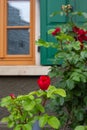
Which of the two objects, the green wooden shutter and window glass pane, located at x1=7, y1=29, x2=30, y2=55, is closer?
the green wooden shutter

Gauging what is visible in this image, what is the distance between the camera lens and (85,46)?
10.4 feet

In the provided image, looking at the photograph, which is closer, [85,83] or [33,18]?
[85,83]

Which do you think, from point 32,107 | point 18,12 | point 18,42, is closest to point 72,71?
point 32,107

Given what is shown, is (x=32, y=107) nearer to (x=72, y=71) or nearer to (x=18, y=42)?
(x=72, y=71)

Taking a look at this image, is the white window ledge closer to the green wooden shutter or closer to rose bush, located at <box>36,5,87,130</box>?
the green wooden shutter

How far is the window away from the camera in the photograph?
5199 mm

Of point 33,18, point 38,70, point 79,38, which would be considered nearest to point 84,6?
point 33,18

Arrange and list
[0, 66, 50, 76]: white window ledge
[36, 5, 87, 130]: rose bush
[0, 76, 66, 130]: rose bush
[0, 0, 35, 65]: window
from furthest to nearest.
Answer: [0, 0, 35, 65]: window, [0, 66, 50, 76]: white window ledge, [36, 5, 87, 130]: rose bush, [0, 76, 66, 130]: rose bush

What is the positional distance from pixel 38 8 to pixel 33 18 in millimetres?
155

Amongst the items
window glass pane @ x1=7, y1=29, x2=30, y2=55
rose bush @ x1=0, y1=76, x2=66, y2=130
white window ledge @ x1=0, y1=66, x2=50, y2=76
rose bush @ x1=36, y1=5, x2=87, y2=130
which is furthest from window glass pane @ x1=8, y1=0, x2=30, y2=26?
rose bush @ x1=0, y1=76, x2=66, y2=130

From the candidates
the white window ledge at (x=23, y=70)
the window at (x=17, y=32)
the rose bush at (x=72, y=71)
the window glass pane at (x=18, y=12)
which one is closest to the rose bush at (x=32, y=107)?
the rose bush at (x=72, y=71)

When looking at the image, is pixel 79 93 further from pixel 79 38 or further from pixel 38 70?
pixel 38 70

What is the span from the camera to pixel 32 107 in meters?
2.46

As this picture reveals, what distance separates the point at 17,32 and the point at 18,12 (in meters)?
0.28
